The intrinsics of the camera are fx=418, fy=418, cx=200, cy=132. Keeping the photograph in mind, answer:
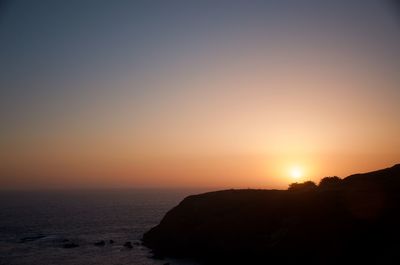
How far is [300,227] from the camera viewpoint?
168 ft

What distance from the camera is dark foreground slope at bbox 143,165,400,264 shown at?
45531 millimetres

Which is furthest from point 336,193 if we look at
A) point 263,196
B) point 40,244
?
point 40,244

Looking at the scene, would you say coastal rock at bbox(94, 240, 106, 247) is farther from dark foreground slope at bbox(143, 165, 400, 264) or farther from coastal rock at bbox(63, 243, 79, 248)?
dark foreground slope at bbox(143, 165, 400, 264)

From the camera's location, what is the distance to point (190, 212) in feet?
254

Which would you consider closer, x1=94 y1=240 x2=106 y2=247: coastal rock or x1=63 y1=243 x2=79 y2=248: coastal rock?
x1=63 y1=243 x2=79 y2=248: coastal rock

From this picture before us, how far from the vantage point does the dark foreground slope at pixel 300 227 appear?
45531 millimetres

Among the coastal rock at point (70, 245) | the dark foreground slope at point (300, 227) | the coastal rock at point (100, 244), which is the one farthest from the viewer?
the coastal rock at point (100, 244)

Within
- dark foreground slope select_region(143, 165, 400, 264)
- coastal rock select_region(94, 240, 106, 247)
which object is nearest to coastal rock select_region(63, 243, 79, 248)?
coastal rock select_region(94, 240, 106, 247)

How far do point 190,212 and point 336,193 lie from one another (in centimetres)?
3039

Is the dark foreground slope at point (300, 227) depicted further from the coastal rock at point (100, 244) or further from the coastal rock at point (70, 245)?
the coastal rock at point (70, 245)

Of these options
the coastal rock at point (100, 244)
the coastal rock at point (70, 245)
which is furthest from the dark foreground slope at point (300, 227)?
the coastal rock at point (70, 245)

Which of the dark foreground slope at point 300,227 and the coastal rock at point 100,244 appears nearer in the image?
the dark foreground slope at point 300,227

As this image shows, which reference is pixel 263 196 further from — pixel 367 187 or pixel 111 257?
pixel 111 257

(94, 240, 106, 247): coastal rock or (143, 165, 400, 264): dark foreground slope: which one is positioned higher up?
(143, 165, 400, 264): dark foreground slope
